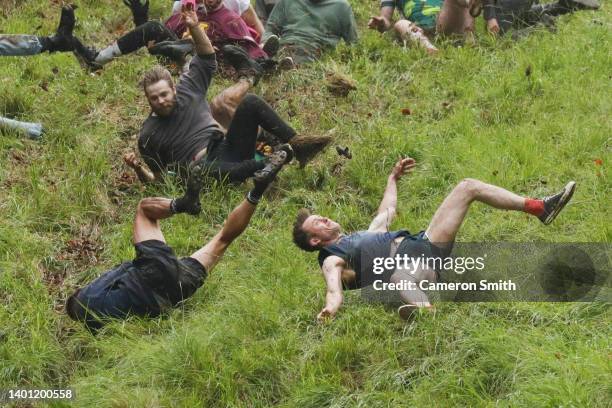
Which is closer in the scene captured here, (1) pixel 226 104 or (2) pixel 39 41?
(1) pixel 226 104

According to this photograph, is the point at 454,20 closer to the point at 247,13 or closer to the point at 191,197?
the point at 247,13

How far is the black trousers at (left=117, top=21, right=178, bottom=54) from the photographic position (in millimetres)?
8812

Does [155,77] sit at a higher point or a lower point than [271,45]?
higher

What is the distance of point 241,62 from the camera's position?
28.2ft

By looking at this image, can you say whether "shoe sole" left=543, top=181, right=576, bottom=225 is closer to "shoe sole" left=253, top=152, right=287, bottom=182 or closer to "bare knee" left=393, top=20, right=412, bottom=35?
"shoe sole" left=253, top=152, right=287, bottom=182

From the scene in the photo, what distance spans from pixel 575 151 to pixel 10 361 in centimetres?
434

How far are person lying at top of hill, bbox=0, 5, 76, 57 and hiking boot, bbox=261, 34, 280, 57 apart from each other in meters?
1.79

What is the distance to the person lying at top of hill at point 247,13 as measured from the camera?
9.55 meters

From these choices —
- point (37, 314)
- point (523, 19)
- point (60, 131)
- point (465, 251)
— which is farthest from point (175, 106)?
point (523, 19)

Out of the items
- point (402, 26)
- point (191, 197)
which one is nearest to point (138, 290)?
point (191, 197)

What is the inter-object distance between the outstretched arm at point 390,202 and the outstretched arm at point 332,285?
0.65 meters

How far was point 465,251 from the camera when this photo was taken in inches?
253

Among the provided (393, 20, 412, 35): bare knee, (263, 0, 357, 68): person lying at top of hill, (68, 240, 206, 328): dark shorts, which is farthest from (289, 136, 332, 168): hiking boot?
(393, 20, 412, 35): bare knee

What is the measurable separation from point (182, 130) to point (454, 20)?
3328 mm
